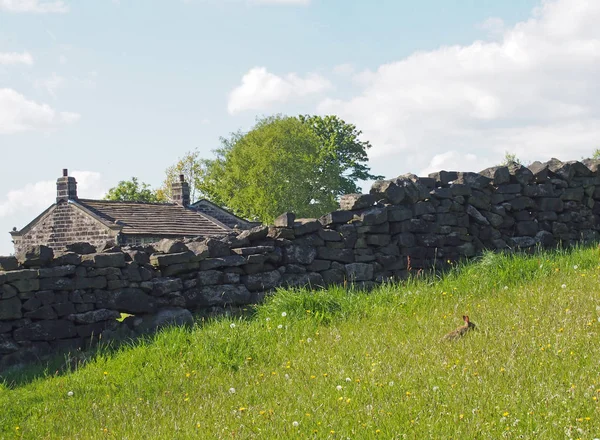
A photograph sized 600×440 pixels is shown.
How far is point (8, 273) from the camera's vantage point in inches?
414

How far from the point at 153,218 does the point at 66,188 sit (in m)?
4.31

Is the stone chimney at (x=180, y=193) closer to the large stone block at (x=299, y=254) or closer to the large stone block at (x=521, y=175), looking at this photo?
the large stone block at (x=521, y=175)

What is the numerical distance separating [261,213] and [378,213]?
41.1m

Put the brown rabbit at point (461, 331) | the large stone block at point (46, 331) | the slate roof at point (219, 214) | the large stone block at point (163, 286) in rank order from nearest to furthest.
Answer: the brown rabbit at point (461, 331)
the large stone block at point (46, 331)
the large stone block at point (163, 286)
the slate roof at point (219, 214)

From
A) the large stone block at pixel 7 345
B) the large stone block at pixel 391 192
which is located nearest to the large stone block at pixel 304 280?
the large stone block at pixel 391 192

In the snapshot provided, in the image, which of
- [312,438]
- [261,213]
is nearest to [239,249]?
[312,438]

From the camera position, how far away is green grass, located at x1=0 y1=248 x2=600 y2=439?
6016mm

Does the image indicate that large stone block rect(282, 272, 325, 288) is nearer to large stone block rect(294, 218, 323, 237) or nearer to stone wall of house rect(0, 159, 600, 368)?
stone wall of house rect(0, 159, 600, 368)

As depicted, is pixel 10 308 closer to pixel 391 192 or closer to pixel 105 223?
pixel 391 192

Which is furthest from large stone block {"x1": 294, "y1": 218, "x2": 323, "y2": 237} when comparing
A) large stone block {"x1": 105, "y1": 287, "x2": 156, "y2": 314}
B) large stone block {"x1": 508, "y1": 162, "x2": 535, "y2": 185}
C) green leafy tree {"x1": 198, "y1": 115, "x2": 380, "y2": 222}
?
green leafy tree {"x1": 198, "y1": 115, "x2": 380, "y2": 222}

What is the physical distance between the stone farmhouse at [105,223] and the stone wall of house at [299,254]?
2074cm

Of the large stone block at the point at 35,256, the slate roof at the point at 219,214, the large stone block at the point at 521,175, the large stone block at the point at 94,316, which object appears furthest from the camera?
the slate roof at the point at 219,214

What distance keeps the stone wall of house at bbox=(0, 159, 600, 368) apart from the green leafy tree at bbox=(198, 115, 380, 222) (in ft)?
123

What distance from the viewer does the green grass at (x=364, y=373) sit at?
19.7ft
